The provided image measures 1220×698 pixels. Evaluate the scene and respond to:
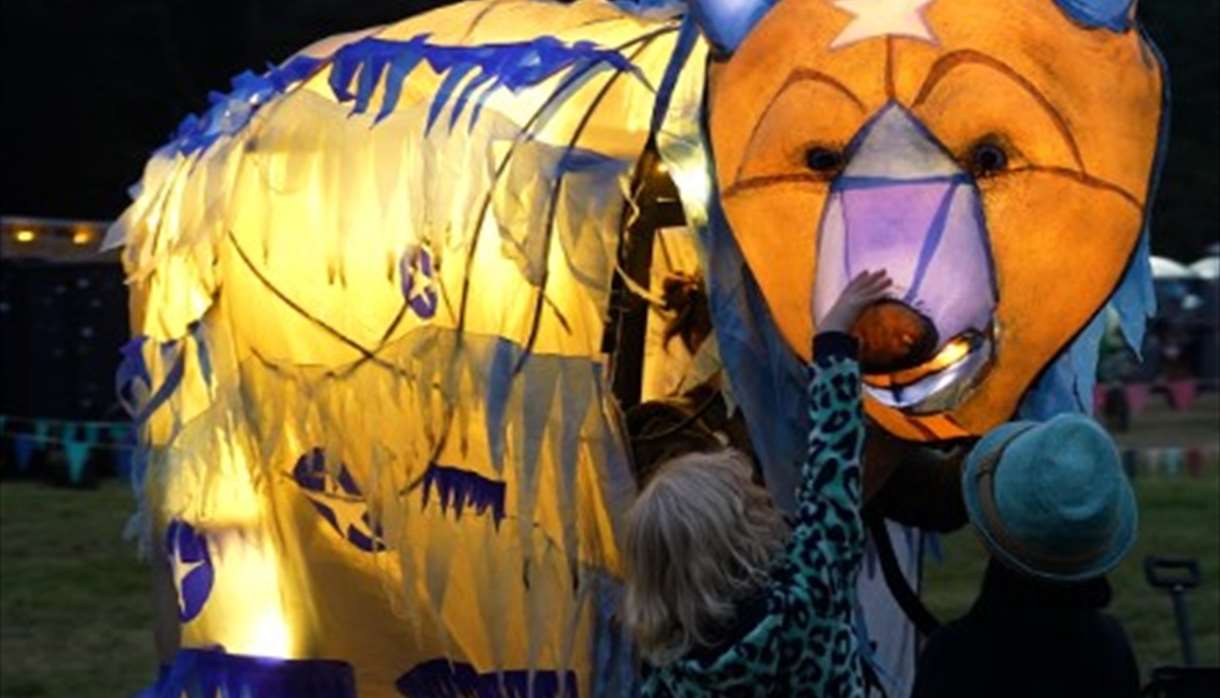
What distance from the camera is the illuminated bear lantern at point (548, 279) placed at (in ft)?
13.4

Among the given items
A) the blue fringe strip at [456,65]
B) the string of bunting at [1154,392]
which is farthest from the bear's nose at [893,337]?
the string of bunting at [1154,392]

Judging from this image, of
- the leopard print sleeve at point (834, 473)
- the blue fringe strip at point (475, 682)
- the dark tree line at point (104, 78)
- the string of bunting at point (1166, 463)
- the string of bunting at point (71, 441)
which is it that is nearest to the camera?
the leopard print sleeve at point (834, 473)

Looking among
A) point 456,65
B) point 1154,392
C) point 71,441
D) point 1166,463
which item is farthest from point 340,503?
point 1154,392

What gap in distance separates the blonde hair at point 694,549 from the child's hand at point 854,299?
268mm

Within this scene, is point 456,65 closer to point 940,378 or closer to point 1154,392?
point 940,378

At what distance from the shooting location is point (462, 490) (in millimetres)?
4973

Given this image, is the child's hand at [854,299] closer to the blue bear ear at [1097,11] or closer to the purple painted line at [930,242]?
the purple painted line at [930,242]

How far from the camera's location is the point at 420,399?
199 inches

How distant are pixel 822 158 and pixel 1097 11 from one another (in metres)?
0.47

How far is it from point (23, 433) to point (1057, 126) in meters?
14.6

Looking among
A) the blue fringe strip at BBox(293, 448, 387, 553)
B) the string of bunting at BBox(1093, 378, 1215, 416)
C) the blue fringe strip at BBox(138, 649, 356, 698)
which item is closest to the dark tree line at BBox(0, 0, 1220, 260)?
the string of bunting at BBox(1093, 378, 1215, 416)

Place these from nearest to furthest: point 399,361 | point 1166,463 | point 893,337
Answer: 1. point 893,337
2. point 399,361
3. point 1166,463

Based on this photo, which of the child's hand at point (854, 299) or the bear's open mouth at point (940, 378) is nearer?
the child's hand at point (854, 299)

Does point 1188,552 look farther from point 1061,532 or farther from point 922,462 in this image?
point 1061,532
